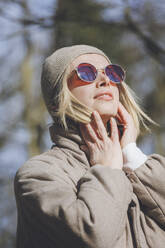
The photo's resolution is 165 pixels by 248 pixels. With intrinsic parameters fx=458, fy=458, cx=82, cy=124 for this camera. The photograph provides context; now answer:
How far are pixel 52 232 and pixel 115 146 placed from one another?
1.73 feet

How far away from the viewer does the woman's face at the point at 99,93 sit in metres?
2.27

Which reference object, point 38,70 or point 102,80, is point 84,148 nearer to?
point 102,80

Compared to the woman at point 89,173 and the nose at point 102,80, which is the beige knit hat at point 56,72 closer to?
the woman at point 89,173

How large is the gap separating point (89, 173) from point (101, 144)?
0.78ft

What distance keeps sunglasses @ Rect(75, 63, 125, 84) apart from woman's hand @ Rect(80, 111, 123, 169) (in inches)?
7.6

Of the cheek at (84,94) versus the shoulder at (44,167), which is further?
the cheek at (84,94)

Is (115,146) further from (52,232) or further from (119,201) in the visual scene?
(52,232)

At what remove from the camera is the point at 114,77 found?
240 cm

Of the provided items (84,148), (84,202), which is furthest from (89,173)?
(84,148)

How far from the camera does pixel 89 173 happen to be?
2.00 meters

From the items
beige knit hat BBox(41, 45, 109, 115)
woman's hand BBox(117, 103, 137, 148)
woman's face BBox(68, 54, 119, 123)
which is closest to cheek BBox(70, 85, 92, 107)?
woman's face BBox(68, 54, 119, 123)

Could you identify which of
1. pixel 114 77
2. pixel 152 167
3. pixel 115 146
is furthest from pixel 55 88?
pixel 152 167

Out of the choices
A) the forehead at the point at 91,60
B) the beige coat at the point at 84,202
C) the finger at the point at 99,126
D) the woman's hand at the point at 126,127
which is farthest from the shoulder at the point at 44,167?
the forehead at the point at 91,60

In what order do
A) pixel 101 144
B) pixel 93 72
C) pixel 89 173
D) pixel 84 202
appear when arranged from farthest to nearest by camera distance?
1. pixel 93 72
2. pixel 101 144
3. pixel 89 173
4. pixel 84 202
